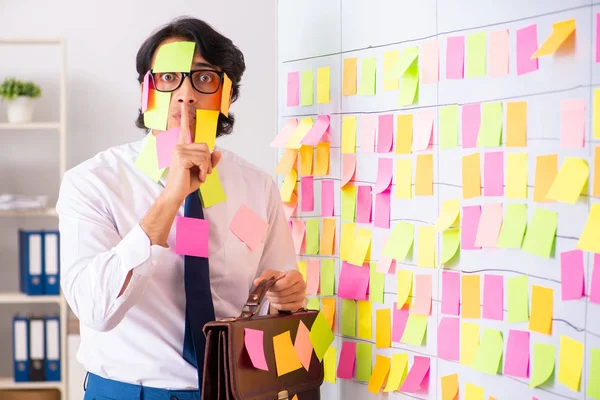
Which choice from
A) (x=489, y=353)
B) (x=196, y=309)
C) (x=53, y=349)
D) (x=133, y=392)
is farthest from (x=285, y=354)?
(x=53, y=349)

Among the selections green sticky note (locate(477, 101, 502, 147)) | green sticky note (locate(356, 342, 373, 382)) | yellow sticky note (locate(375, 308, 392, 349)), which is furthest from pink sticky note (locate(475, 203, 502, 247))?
green sticky note (locate(356, 342, 373, 382))

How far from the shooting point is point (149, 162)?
5.04 feet

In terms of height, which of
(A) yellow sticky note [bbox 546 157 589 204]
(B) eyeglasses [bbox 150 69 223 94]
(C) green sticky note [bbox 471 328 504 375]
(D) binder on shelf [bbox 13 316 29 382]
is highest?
(B) eyeglasses [bbox 150 69 223 94]

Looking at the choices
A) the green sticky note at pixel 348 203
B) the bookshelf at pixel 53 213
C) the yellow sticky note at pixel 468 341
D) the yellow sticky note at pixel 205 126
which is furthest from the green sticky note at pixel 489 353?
the bookshelf at pixel 53 213

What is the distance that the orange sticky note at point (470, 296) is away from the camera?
1.38 m

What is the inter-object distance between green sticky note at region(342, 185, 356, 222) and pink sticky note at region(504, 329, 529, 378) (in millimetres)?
518

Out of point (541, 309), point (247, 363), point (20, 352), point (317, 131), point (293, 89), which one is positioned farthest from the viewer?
point (20, 352)

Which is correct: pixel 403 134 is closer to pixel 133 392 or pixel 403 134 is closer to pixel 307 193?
pixel 307 193

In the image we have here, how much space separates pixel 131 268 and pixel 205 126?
355 millimetres

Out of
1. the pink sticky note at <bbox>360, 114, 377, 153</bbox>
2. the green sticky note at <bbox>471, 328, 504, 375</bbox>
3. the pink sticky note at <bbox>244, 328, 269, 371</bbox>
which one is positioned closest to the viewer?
the green sticky note at <bbox>471, 328, 504, 375</bbox>

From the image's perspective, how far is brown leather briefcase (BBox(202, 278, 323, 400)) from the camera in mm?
1401

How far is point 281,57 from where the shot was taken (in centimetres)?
194

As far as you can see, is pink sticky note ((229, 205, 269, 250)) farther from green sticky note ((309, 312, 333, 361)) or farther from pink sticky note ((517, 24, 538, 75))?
pink sticky note ((517, 24, 538, 75))

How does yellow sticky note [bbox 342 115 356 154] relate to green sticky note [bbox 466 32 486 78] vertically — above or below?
below
